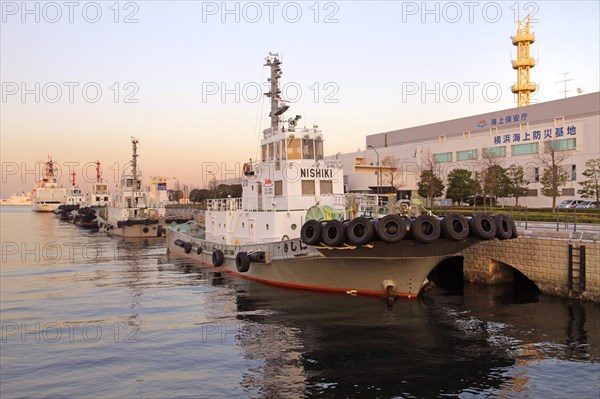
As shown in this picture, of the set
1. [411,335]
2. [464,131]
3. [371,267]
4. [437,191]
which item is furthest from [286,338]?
[464,131]

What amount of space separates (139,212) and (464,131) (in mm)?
48815

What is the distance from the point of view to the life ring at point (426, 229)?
16.7 meters

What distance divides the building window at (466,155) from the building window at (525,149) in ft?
19.4

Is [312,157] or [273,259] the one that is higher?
[312,157]

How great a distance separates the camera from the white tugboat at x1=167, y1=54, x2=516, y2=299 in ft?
57.2

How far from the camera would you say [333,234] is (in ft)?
58.9

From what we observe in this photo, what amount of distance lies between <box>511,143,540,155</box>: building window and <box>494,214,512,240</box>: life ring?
44.3 meters

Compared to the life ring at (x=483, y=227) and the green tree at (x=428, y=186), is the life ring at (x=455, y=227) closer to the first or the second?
the life ring at (x=483, y=227)

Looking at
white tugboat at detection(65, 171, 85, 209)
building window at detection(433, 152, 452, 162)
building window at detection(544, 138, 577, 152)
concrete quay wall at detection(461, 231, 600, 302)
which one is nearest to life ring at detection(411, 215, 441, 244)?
concrete quay wall at detection(461, 231, 600, 302)

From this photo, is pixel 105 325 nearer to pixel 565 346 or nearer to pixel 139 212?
pixel 565 346

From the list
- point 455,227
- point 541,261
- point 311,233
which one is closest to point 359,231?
point 311,233

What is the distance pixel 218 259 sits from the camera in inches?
993

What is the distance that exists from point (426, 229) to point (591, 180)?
37471 millimetres

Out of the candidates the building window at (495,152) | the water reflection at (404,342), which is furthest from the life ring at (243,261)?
the building window at (495,152)
